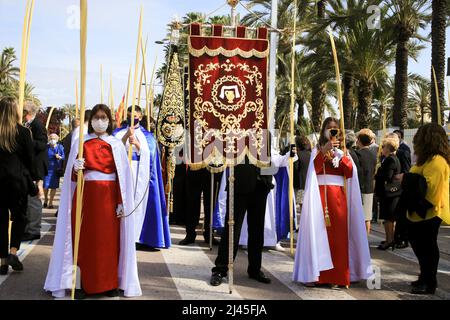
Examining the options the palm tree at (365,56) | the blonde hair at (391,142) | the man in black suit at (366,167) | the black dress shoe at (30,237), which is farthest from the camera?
the palm tree at (365,56)

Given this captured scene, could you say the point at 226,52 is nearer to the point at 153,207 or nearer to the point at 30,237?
the point at 153,207

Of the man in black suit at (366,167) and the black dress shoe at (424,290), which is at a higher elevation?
the man in black suit at (366,167)

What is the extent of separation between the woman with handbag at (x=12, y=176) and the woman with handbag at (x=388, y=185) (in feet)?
17.6

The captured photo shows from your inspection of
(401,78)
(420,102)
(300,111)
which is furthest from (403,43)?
(420,102)

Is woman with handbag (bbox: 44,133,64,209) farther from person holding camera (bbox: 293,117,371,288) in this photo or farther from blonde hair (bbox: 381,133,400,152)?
person holding camera (bbox: 293,117,371,288)

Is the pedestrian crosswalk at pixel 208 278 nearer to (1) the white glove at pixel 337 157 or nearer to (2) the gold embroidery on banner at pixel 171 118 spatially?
(1) the white glove at pixel 337 157

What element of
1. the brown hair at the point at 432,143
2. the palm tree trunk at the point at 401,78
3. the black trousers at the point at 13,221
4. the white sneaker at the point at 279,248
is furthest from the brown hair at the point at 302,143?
the palm tree trunk at the point at 401,78

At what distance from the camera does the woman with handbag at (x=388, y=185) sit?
8.88 metres

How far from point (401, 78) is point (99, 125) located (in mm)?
15576

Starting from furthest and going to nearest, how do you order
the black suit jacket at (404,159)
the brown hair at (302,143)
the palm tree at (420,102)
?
the palm tree at (420,102) < the brown hair at (302,143) < the black suit jacket at (404,159)

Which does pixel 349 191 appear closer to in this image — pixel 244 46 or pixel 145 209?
pixel 244 46

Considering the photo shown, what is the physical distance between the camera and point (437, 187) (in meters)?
6.37

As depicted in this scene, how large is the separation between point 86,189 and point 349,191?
10.2 feet
